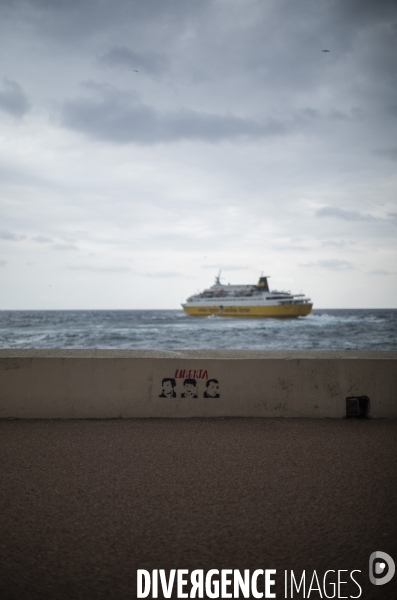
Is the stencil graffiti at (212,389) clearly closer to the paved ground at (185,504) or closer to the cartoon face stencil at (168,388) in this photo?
the cartoon face stencil at (168,388)

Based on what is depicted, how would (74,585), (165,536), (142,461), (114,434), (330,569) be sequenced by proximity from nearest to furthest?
(74,585) < (330,569) < (165,536) < (142,461) < (114,434)

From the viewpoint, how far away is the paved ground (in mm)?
2473

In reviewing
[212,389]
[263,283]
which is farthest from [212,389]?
[263,283]

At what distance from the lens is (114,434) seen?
16.5 feet

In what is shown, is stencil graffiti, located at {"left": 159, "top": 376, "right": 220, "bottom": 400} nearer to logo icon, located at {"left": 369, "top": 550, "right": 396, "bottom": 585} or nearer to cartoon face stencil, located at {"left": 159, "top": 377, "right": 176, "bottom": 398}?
cartoon face stencil, located at {"left": 159, "top": 377, "right": 176, "bottom": 398}

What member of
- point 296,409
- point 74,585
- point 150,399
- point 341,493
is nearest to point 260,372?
point 296,409

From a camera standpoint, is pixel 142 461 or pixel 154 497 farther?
pixel 142 461

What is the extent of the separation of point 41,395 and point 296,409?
3.11 metres

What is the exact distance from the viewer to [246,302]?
3398 inches

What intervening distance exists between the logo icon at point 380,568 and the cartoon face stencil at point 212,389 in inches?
129

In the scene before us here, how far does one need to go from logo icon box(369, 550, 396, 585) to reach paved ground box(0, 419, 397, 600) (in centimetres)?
4

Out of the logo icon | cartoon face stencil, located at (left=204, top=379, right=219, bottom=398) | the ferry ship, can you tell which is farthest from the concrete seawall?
the ferry ship

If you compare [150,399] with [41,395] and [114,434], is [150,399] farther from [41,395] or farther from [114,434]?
[41,395]

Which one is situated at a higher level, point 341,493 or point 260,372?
point 260,372
